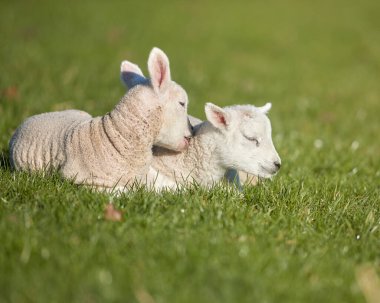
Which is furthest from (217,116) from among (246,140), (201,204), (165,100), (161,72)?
(201,204)

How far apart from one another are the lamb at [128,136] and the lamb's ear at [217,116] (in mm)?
217

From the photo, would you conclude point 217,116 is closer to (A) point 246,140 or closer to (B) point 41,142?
(A) point 246,140

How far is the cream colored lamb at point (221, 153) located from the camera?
206 inches

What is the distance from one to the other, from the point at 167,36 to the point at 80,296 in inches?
556

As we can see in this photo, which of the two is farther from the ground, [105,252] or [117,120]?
[117,120]

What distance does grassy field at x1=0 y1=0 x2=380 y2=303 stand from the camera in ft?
11.3

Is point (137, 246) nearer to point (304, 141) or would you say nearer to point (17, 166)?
point (17, 166)

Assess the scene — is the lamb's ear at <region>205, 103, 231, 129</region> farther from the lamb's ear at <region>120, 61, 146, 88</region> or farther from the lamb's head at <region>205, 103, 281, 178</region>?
the lamb's ear at <region>120, 61, 146, 88</region>

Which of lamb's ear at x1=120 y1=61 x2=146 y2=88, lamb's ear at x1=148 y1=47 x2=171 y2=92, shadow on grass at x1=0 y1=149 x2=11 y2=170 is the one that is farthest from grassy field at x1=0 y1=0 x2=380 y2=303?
lamb's ear at x1=120 y1=61 x2=146 y2=88

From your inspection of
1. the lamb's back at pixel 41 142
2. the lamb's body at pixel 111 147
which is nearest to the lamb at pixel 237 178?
the lamb's body at pixel 111 147

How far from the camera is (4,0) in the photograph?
18.9 metres

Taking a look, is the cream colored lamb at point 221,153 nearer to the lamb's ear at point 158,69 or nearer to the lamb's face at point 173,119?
the lamb's face at point 173,119

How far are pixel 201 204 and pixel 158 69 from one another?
47.7 inches

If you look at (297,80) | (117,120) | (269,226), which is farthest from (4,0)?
(269,226)
